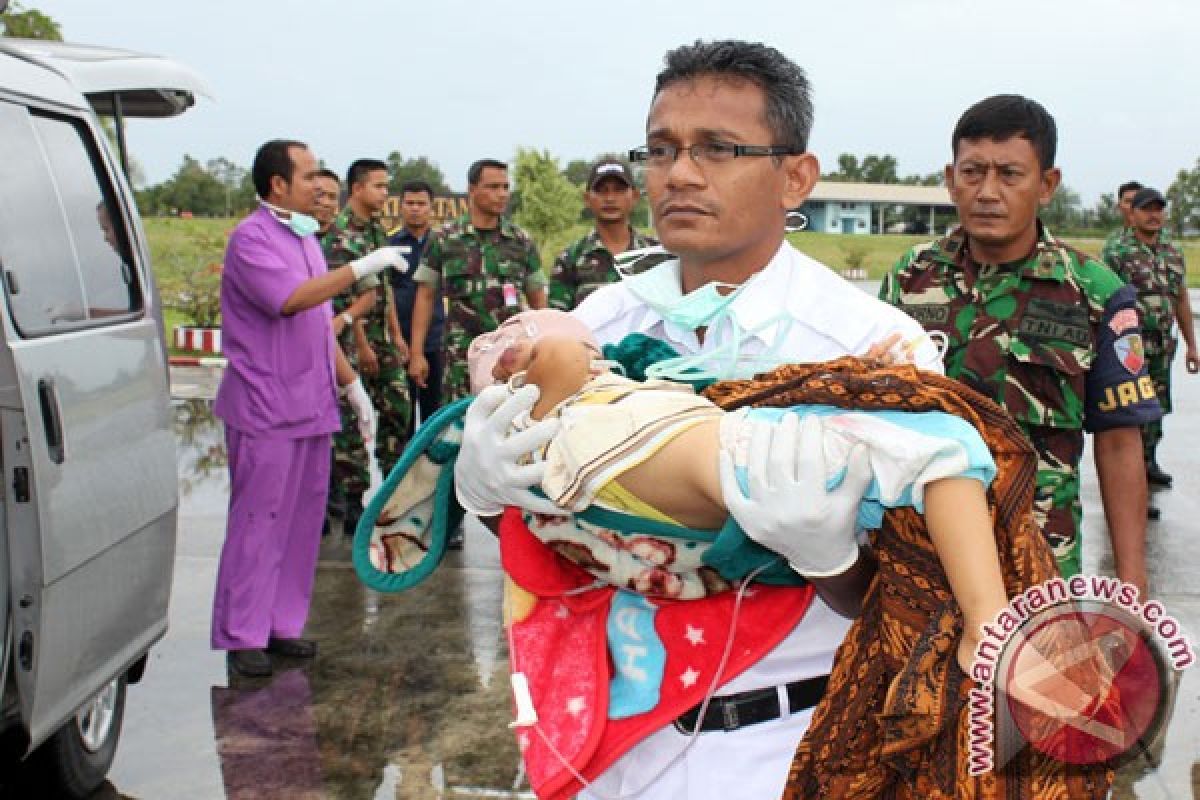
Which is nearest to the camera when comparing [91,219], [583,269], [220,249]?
[91,219]

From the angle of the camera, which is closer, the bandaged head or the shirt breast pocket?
the bandaged head

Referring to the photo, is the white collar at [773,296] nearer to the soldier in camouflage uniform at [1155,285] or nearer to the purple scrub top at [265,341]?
the purple scrub top at [265,341]

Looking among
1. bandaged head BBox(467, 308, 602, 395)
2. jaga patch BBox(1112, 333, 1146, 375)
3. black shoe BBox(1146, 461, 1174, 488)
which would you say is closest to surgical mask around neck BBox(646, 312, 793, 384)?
bandaged head BBox(467, 308, 602, 395)

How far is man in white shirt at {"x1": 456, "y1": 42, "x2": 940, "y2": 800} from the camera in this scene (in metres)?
1.84

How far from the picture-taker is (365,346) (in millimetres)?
7520

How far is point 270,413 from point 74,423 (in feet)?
5.53

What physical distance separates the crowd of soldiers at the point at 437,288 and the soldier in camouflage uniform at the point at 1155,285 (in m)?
3.49

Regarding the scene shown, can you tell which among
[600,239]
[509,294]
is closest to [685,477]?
[600,239]

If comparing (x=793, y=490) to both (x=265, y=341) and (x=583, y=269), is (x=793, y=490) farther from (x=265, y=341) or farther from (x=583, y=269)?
(x=583, y=269)

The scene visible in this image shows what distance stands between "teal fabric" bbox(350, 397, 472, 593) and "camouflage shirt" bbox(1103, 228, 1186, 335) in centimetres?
715

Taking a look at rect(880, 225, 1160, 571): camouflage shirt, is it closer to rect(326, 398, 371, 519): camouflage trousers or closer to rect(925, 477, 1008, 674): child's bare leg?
rect(925, 477, 1008, 674): child's bare leg

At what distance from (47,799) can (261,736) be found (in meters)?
0.77

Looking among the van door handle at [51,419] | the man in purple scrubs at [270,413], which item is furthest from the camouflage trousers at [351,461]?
the van door handle at [51,419]

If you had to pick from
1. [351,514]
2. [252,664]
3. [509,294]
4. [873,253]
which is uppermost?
[509,294]
